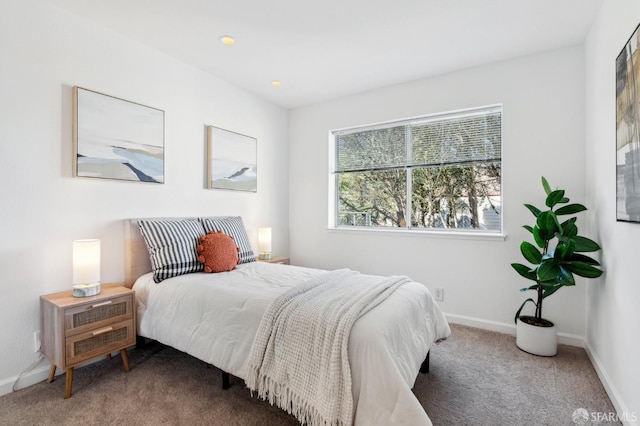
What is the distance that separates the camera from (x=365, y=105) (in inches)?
146

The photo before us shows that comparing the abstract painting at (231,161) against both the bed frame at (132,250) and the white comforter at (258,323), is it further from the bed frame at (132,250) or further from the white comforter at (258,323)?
the white comforter at (258,323)

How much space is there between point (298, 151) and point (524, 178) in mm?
2645

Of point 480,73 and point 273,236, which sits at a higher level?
point 480,73

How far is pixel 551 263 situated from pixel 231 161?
3095 millimetres

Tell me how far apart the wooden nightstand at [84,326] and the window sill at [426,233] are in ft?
7.81

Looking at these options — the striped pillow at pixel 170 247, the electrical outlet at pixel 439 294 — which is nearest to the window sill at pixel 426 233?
the electrical outlet at pixel 439 294

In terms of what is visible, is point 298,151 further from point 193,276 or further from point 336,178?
point 193,276

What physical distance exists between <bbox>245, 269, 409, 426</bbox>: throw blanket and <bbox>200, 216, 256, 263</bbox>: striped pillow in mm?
1287

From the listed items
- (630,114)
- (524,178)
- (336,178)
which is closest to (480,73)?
(524,178)

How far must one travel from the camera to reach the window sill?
2.99m

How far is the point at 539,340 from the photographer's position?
2453 mm

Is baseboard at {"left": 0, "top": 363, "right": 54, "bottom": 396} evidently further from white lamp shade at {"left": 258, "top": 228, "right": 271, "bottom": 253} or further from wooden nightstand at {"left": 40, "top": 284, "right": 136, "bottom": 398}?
white lamp shade at {"left": 258, "top": 228, "right": 271, "bottom": 253}

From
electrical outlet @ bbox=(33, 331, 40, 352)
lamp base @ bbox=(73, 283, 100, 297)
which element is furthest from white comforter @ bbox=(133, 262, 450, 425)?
electrical outlet @ bbox=(33, 331, 40, 352)

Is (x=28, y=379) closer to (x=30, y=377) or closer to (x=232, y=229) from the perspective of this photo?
(x=30, y=377)
